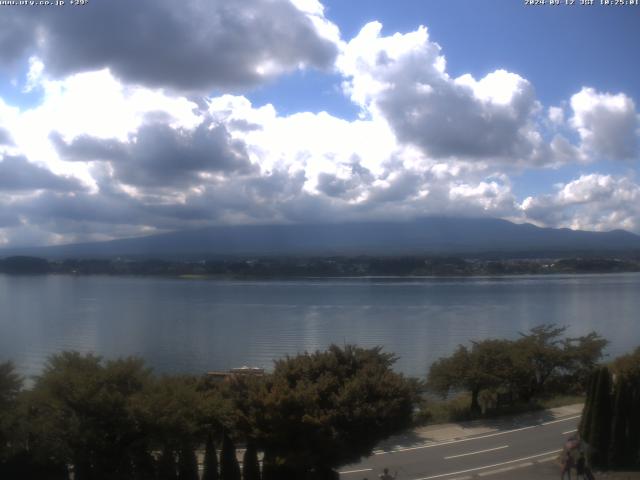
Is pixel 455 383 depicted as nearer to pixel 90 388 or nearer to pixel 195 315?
pixel 90 388

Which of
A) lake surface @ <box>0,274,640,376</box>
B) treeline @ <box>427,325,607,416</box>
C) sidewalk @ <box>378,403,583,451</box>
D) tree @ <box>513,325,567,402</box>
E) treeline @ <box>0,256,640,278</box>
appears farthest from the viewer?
treeline @ <box>0,256,640,278</box>

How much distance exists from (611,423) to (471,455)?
2.49m

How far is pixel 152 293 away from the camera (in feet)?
215

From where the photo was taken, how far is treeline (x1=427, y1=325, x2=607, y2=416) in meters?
17.4

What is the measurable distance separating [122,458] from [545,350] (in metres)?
14.5

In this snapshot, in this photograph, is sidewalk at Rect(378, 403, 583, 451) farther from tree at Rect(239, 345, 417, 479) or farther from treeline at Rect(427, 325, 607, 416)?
tree at Rect(239, 345, 417, 479)

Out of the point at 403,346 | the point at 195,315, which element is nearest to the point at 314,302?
the point at 195,315

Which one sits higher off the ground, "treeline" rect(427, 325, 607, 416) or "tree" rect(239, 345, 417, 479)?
"tree" rect(239, 345, 417, 479)

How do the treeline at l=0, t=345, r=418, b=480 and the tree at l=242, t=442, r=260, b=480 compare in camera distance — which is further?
the tree at l=242, t=442, r=260, b=480

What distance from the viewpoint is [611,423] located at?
10.4 m

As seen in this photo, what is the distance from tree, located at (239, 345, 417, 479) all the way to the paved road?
165cm

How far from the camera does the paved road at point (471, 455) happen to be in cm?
1045

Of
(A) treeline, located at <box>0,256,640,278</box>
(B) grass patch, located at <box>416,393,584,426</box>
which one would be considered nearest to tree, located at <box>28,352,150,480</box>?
(B) grass patch, located at <box>416,393,584,426</box>

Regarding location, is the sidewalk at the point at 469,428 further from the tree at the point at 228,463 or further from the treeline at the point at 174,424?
the tree at the point at 228,463
